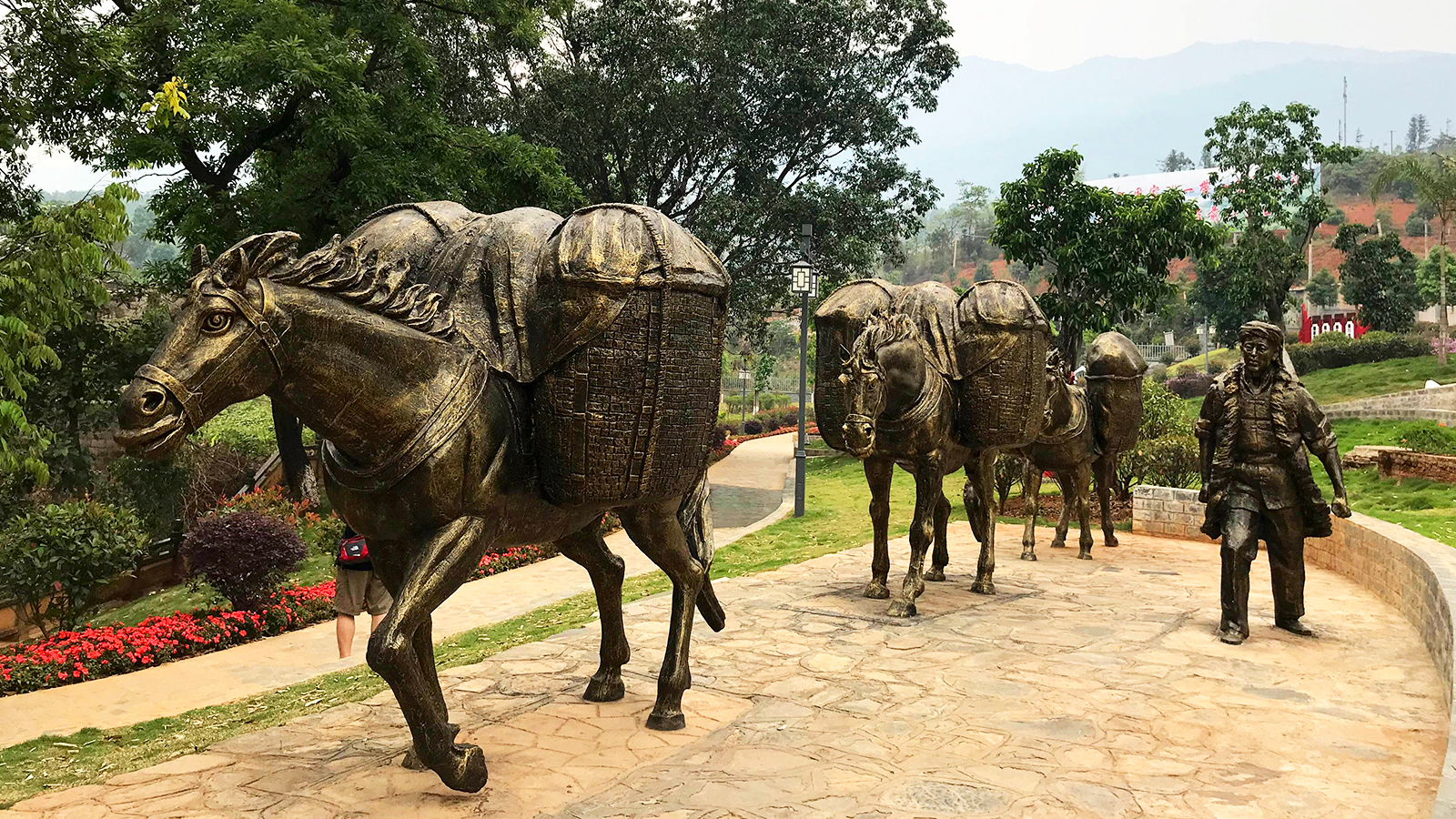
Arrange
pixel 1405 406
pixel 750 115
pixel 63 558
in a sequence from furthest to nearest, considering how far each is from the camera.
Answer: pixel 1405 406 < pixel 750 115 < pixel 63 558

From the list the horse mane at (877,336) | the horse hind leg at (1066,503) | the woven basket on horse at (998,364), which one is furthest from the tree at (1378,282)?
the horse mane at (877,336)

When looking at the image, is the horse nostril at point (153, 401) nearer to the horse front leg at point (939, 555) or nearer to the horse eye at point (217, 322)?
the horse eye at point (217, 322)

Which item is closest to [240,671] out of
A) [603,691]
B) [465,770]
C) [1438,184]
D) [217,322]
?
[603,691]

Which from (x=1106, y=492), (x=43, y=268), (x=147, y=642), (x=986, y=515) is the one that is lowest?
(x=147, y=642)

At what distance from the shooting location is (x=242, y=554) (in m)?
9.40

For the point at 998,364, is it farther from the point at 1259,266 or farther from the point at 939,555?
the point at 1259,266

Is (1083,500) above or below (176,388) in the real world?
below

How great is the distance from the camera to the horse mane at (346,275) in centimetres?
369

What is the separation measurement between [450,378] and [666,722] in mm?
2301

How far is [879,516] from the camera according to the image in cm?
891

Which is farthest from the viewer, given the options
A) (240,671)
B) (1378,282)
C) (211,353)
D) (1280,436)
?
(1378,282)

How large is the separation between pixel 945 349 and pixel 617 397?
15.8ft

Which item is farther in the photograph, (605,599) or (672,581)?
(605,599)

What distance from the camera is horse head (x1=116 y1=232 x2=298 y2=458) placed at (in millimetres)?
3420
